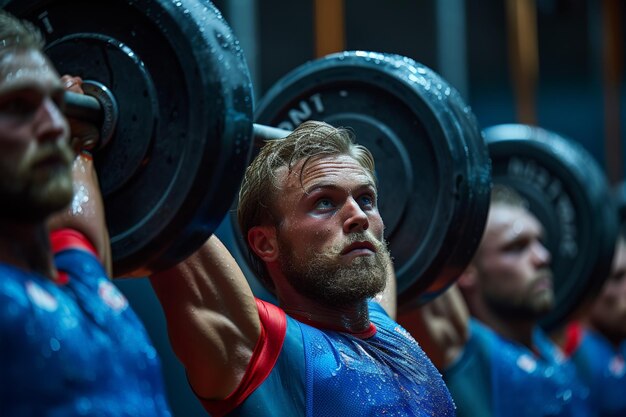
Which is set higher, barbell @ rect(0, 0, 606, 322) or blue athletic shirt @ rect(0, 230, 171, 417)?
barbell @ rect(0, 0, 606, 322)

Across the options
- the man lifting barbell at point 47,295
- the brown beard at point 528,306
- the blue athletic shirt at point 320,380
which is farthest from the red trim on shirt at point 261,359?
the brown beard at point 528,306

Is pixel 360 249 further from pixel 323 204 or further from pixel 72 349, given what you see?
pixel 72 349

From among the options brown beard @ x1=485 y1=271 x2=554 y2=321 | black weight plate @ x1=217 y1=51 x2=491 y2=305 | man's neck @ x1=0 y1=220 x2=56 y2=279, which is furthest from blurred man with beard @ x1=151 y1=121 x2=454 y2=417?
brown beard @ x1=485 y1=271 x2=554 y2=321

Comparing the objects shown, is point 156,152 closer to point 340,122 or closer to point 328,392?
point 328,392

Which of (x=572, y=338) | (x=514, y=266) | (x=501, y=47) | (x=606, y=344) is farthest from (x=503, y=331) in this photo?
(x=501, y=47)

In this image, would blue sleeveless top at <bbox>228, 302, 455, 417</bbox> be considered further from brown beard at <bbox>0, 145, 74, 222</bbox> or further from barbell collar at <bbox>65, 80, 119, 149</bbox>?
brown beard at <bbox>0, 145, 74, 222</bbox>

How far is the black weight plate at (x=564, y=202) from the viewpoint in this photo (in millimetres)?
3293

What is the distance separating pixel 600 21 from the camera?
614 centimetres

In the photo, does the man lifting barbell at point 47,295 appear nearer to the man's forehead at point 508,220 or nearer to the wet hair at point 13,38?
the wet hair at point 13,38

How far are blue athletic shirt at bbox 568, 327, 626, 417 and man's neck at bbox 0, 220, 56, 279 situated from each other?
309cm

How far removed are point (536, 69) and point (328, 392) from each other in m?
4.78

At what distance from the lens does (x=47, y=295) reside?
1198mm

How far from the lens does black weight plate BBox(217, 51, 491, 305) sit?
204 centimetres

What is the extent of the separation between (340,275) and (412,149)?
18.4 inches
